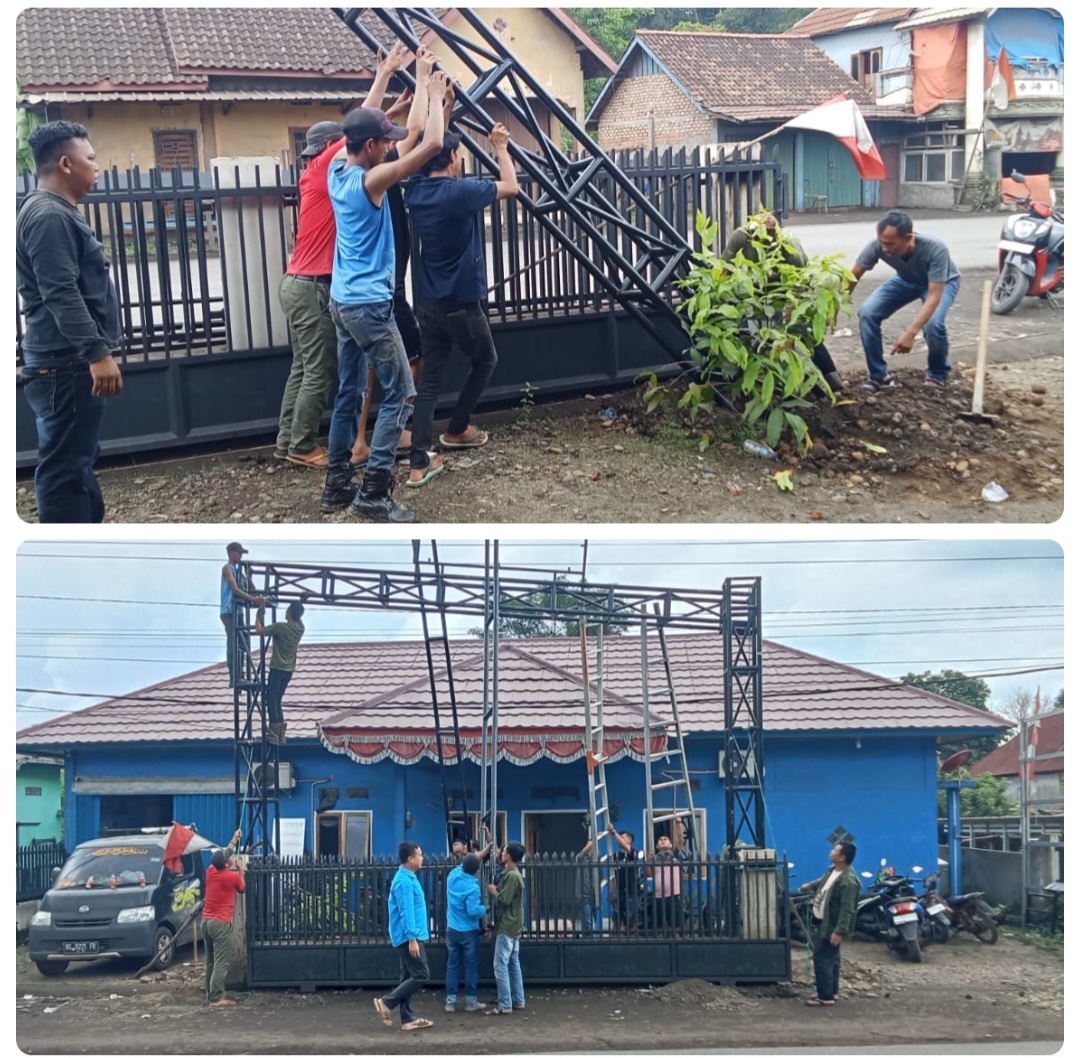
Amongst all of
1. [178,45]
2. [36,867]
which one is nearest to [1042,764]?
[36,867]

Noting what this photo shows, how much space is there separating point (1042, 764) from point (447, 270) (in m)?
5.42

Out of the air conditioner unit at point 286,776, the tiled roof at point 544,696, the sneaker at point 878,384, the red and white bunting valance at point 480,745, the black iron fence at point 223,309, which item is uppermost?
the black iron fence at point 223,309

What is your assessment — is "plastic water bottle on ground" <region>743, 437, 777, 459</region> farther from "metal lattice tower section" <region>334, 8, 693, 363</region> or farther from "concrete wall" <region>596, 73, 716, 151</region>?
"concrete wall" <region>596, 73, 716, 151</region>

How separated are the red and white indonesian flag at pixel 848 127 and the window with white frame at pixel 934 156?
1194mm

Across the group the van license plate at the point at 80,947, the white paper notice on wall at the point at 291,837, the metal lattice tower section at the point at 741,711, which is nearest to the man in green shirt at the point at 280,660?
the white paper notice on wall at the point at 291,837

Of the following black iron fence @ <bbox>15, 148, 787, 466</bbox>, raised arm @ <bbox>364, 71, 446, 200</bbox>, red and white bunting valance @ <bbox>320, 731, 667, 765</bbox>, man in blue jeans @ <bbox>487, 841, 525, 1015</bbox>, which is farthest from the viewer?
red and white bunting valance @ <bbox>320, 731, 667, 765</bbox>

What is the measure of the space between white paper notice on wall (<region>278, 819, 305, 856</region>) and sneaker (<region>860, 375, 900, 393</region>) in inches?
211

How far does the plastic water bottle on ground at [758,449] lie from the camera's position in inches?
271

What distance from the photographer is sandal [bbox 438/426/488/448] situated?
22.4 ft

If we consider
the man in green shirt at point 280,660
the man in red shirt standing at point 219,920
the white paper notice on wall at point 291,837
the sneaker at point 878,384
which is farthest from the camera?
the white paper notice on wall at point 291,837

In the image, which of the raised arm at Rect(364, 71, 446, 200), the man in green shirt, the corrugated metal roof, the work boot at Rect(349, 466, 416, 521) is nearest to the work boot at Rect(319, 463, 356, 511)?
the work boot at Rect(349, 466, 416, 521)

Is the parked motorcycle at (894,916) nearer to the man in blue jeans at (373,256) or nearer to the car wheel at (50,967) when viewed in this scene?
the man in blue jeans at (373,256)

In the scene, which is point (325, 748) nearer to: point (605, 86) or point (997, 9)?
point (605, 86)
